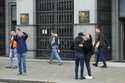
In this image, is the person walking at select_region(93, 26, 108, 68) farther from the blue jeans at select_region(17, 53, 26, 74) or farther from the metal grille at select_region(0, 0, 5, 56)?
the metal grille at select_region(0, 0, 5, 56)

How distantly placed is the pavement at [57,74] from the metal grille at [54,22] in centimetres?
208

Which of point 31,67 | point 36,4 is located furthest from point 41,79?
point 36,4

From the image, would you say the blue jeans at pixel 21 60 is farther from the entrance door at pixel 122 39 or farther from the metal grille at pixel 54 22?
the entrance door at pixel 122 39

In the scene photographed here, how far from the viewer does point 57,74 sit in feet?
64.4

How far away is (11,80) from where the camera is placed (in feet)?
59.5

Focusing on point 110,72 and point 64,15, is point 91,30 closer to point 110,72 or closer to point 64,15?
point 64,15

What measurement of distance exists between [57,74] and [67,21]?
676 centimetres

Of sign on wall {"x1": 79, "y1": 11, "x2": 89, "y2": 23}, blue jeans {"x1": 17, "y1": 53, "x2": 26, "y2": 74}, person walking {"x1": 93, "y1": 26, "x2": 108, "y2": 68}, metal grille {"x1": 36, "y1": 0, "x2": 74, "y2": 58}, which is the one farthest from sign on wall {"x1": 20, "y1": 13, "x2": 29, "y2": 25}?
blue jeans {"x1": 17, "y1": 53, "x2": 26, "y2": 74}

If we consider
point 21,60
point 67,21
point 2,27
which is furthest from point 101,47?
point 2,27

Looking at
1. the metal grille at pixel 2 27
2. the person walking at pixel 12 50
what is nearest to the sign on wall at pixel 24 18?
the metal grille at pixel 2 27

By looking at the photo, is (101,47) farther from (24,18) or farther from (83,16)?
(24,18)

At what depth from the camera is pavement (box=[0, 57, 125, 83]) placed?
58.1 feet

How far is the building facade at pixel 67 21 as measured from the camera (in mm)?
25141

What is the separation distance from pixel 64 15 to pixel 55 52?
3238mm
